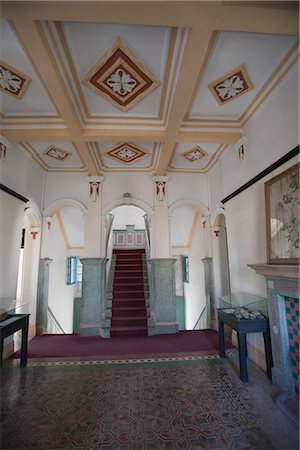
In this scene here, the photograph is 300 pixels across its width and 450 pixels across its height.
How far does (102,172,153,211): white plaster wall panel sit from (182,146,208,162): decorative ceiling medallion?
1196 mm

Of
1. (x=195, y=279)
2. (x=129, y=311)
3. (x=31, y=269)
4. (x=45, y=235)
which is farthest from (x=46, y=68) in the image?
(x=195, y=279)

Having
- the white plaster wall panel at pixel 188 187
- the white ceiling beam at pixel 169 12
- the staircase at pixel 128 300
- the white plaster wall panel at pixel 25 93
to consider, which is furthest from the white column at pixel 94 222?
the white ceiling beam at pixel 169 12

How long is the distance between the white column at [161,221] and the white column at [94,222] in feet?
4.38

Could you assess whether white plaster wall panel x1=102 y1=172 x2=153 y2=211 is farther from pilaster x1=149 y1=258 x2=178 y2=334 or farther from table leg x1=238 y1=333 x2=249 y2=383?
table leg x1=238 y1=333 x2=249 y2=383

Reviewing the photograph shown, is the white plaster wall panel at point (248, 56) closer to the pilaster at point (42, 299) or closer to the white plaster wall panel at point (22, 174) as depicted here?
the white plaster wall panel at point (22, 174)

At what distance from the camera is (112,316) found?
563 cm

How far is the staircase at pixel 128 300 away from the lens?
533cm

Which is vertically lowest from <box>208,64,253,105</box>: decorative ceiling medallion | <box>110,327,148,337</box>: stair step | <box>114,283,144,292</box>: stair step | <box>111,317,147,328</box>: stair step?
<box>110,327,148,337</box>: stair step

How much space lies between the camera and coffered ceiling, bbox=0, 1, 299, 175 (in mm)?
2131

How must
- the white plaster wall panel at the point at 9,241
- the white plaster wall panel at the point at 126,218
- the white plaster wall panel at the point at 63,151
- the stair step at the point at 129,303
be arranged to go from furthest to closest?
the white plaster wall panel at the point at 126,218
the stair step at the point at 129,303
the white plaster wall panel at the point at 63,151
the white plaster wall panel at the point at 9,241

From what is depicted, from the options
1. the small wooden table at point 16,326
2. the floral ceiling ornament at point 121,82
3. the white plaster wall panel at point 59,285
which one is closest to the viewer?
the floral ceiling ornament at point 121,82

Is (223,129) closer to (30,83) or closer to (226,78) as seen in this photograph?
(226,78)

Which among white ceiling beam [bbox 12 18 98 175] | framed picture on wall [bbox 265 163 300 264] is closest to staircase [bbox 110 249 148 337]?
framed picture on wall [bbox 265 163 300 264]

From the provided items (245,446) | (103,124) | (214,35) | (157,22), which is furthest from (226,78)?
(245,446)
